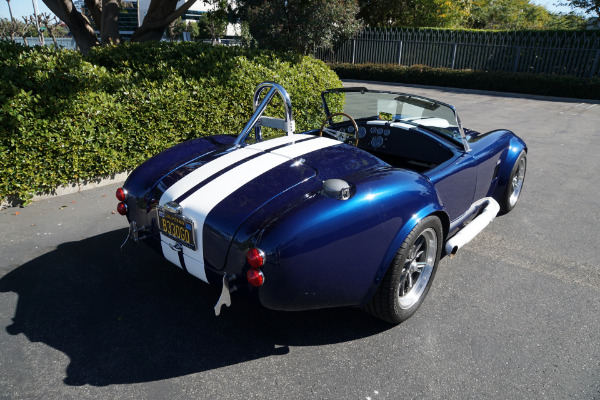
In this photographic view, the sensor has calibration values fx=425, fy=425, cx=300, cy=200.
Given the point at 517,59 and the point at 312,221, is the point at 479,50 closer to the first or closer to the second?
the point at 517,59

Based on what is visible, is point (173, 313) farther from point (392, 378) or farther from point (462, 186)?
point (462, 186)

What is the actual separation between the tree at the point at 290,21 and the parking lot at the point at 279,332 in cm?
1397

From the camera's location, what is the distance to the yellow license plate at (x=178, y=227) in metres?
2.50

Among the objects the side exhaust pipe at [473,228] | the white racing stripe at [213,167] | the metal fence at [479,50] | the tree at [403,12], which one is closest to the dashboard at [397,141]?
the side exhaust pipe at [473,228]

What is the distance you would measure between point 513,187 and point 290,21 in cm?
1436

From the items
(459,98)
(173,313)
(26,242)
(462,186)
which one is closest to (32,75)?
(26,242)

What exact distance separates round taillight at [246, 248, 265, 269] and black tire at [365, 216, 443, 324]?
0.86 meters

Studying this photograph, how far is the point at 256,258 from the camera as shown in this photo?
2.14 meters

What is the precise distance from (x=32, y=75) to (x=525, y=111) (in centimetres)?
1250

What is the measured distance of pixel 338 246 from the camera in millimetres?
2299

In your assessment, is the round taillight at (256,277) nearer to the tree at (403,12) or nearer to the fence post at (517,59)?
the fence post at (517,59)

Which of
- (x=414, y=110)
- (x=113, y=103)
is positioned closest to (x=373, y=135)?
(x=414, y=110)

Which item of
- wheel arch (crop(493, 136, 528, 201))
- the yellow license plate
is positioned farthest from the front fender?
the yellow license plate

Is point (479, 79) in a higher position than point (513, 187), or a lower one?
higher
